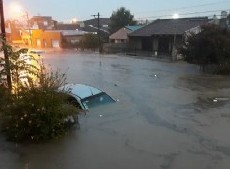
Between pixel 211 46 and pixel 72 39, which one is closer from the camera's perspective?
pixel 211 46

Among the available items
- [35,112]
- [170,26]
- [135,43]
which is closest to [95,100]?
[35,112]

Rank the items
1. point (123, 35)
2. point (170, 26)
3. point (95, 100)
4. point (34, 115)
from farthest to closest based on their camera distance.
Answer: point (123, 35) < point (170, 26) < point (95, 100) < point (34, 115)

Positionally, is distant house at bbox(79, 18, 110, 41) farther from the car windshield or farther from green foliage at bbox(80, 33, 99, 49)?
the car windshield

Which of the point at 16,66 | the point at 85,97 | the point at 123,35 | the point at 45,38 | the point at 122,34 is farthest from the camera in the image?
the point at 45,38

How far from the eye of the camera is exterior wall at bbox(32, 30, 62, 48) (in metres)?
71.7

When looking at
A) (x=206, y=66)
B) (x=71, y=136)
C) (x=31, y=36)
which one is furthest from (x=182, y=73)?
(x=31, y=36)

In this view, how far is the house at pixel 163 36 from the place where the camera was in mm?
42344

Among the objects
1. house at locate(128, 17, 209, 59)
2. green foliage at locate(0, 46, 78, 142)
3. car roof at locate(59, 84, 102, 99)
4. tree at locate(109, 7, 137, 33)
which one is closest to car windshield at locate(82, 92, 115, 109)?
car roof at locate(59, 84, 102, 99)

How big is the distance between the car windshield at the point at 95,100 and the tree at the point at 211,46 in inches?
628

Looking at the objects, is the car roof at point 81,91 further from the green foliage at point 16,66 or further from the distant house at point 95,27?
the distant house at point 95,27

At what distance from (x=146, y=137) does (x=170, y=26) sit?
119 feet

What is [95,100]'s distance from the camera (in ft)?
48.2

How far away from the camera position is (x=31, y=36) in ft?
254

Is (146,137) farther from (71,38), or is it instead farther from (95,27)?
(95,27)
